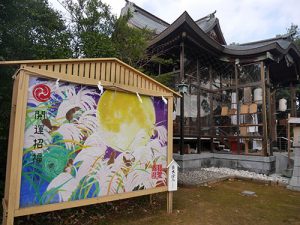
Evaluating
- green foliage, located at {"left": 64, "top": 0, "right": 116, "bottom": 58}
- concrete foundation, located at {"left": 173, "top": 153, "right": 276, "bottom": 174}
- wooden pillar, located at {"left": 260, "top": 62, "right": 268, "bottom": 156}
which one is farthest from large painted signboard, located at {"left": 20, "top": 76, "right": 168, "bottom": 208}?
wooden pillar, located at {"left": 260, "top": 62, "right": 268, "bottom": 156}

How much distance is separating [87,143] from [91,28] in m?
4.35

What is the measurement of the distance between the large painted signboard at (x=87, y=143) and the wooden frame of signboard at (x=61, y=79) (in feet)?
0.27

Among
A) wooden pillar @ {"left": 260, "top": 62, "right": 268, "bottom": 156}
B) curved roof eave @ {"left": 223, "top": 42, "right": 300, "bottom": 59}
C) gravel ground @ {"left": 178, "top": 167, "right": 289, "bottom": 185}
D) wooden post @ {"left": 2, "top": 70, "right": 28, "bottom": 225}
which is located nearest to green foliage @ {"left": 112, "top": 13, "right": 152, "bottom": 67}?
wooden post @ {"left": 2, "top": 70, "right": 28, "bottom": 225}

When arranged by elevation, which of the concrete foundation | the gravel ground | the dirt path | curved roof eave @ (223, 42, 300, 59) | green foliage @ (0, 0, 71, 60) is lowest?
the dirt path

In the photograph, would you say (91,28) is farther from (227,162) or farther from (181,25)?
(227,162)

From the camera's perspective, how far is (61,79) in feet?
11.5

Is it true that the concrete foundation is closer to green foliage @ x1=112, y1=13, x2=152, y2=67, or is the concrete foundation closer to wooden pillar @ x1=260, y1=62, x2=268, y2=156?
wooden pillar @ x1=260, y1=62, x2=268, y2=156

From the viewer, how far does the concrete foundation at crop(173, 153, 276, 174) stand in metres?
8.94

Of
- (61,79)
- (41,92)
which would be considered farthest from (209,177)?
(41,92)

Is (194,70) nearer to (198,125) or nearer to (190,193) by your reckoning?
(198,125)

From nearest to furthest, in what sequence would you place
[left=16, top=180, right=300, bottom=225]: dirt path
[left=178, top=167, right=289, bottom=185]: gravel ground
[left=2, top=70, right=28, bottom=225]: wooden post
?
1. [left=2, top=70, right=28, bottom=225]: wooden post
2. [left=16, top=180, right=300, bottom=225]: dirt path
3. [left=178, top=167, right=289, bottom=185]: gravel ground

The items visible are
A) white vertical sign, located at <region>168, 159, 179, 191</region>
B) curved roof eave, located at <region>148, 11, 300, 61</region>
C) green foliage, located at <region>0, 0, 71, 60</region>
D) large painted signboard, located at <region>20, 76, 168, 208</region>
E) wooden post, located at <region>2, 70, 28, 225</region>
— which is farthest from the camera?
curved roof eave, located at <region>148, 11, 300, 61</region>

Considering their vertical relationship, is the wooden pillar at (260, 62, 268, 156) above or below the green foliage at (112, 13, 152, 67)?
below

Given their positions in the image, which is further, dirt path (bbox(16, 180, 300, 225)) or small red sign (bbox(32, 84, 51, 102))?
dirt path (bbox(16, 180, 300, 225))
